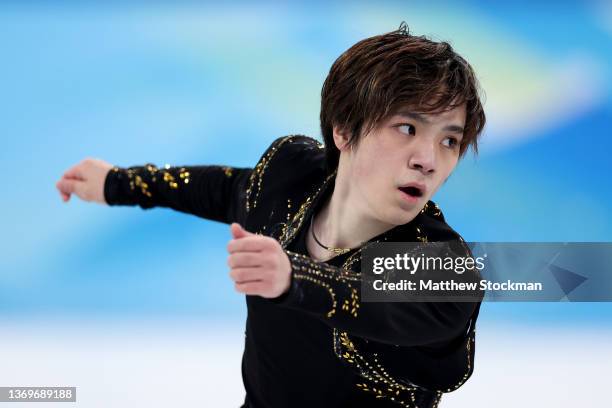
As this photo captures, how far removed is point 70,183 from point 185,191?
1.28ft

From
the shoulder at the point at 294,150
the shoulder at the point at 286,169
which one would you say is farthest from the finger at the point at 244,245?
the shoulder at the point at 294,150

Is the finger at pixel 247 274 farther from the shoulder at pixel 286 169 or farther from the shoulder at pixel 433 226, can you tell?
the shoulder at pixel 286 169

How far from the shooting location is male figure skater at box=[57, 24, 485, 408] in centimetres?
192

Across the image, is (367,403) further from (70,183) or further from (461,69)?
(70,183)

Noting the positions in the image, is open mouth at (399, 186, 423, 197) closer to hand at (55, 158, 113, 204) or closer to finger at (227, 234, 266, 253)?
finger at (227, 234, 266, 253)

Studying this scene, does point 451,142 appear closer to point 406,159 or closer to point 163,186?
point 406,159

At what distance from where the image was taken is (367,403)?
2.34m

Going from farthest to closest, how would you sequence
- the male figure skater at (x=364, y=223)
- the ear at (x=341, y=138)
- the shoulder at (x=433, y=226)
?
the ear at (x=341, y=138) → the shoulder at (x=433, y=226) → the male figure skater at (x=364, y=223)

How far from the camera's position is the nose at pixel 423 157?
82.6 inches

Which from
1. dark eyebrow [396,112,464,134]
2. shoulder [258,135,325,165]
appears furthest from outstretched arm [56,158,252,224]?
dark eyebrow [396,112,464,134]

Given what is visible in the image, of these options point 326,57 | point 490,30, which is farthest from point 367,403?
point 490,30

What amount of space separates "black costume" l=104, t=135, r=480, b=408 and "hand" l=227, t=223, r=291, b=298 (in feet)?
0.22

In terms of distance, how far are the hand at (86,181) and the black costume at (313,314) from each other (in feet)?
0.11

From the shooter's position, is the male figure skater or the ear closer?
the male figure skater
